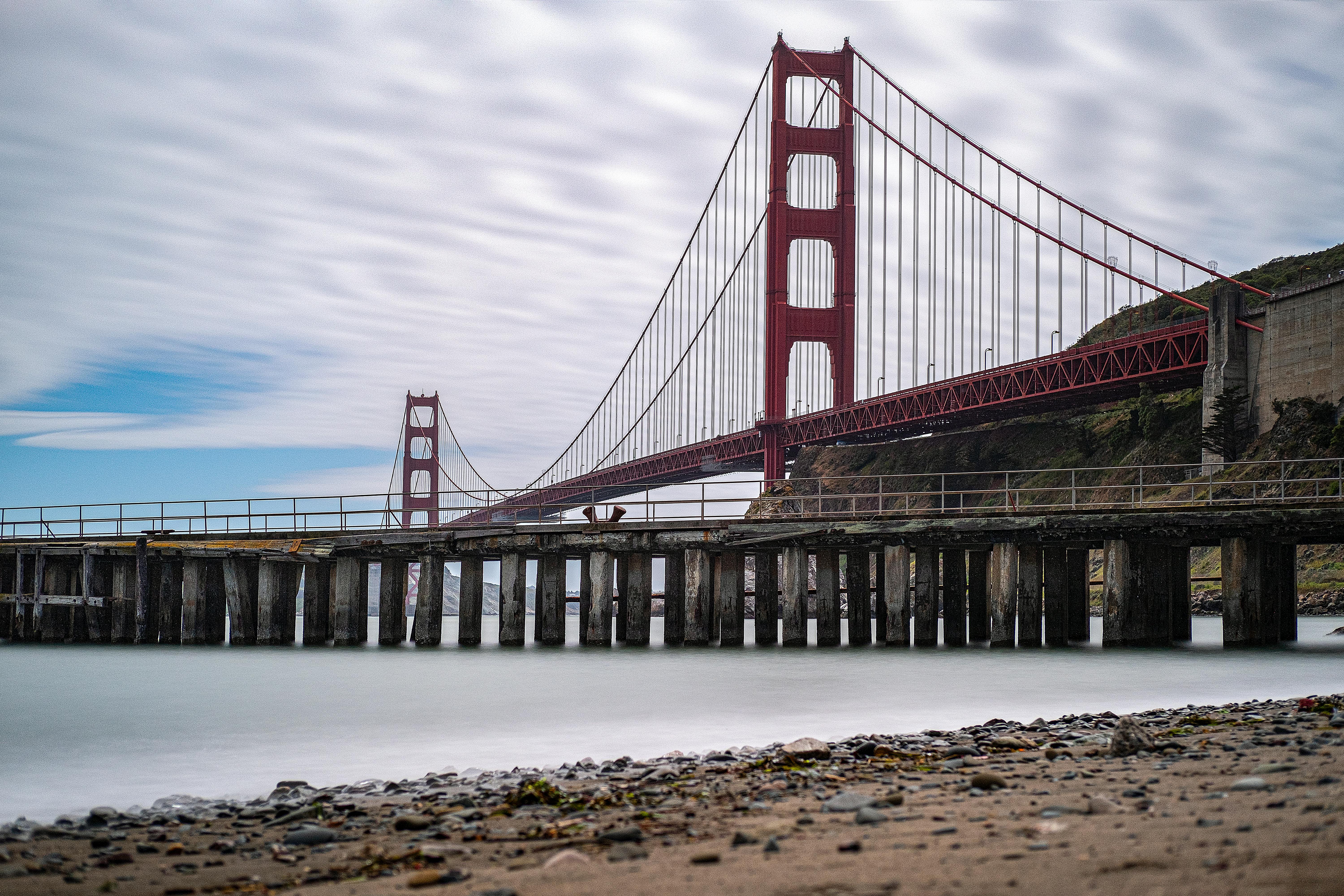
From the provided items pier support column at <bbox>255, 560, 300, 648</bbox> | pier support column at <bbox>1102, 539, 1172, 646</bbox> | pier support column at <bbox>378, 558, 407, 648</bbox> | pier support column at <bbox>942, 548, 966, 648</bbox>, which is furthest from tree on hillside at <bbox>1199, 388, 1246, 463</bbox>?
pier support column at <bbox>255, 560, 300, 648</bbox>

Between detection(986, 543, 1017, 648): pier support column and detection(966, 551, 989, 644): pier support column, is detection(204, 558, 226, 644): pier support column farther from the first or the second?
detection(986, 543, 1017, 648): pier support column

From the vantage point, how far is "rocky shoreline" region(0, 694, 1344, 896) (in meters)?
6.29

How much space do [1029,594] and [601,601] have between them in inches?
429

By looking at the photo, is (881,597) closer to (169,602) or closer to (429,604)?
(429,604)

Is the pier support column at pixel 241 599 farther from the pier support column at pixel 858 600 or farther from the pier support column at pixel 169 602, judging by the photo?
the pier support column at pixel 858 600

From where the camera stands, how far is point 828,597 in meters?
30.5

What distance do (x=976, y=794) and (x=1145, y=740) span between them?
2.95 m

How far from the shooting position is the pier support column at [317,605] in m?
35.2

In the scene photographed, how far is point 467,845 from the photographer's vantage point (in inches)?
308

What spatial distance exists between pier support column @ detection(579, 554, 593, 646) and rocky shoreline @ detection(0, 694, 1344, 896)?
19004 mm

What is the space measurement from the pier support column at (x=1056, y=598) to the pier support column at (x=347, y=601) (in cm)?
1902

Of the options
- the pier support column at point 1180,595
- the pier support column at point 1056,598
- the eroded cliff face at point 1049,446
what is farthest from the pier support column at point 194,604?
the eroded cliff face at point 1049,446

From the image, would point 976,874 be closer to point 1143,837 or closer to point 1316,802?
point 1143,837

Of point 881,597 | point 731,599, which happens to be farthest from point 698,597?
A: point 881,597
